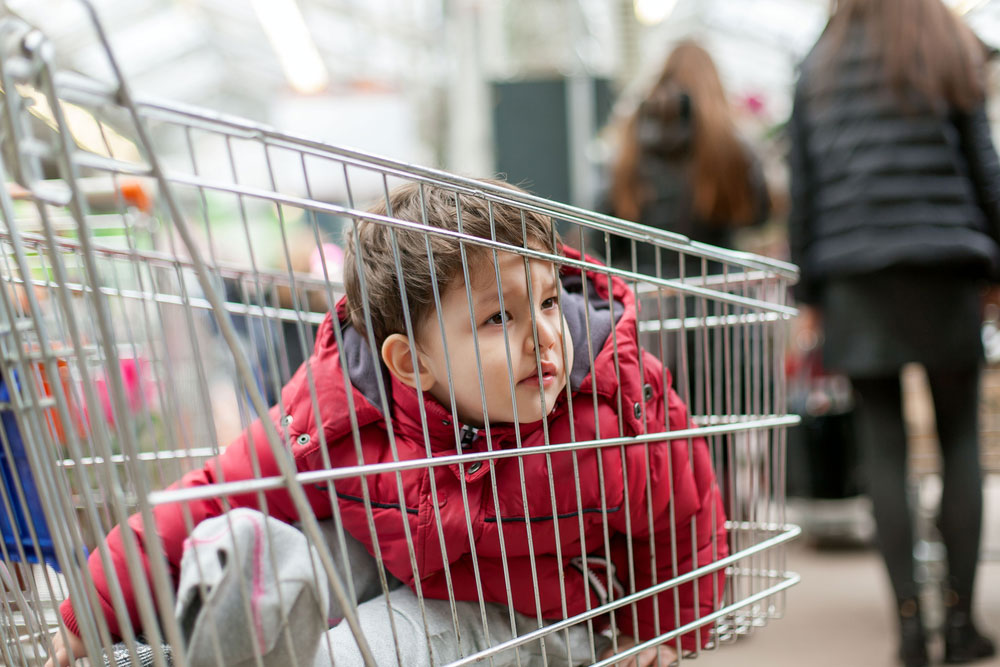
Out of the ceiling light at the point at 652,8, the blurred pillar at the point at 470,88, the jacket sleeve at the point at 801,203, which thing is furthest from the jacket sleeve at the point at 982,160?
the ceiling light at the point at 652,8

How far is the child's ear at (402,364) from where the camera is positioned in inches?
43.4

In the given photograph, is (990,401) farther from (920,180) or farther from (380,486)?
(380,486)

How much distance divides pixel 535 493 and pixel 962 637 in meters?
1.40

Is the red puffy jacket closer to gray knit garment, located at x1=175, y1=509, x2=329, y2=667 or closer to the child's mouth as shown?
the child's mouth

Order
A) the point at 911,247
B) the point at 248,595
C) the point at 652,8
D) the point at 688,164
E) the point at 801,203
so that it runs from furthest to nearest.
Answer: the point at 652,8 < the point at 688,164 < the point at 801,203 < the point at 911,247 < the point at 248,595

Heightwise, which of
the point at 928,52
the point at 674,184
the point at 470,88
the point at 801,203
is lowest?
the point at 801,203

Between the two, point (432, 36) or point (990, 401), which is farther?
point (432, 36)

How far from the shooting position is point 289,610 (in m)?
0.85

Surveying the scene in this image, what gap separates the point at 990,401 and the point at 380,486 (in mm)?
1950

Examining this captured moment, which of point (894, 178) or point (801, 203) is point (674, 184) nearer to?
point (801, 203)

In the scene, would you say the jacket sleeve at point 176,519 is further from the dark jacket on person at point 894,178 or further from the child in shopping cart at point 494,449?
the dark jacket on person at point 894,178

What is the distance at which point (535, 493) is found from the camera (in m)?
1.08

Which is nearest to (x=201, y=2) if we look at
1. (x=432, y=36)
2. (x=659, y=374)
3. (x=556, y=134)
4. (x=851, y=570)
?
(x=432, y=36)

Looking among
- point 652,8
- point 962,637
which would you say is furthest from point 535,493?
point 652,8
